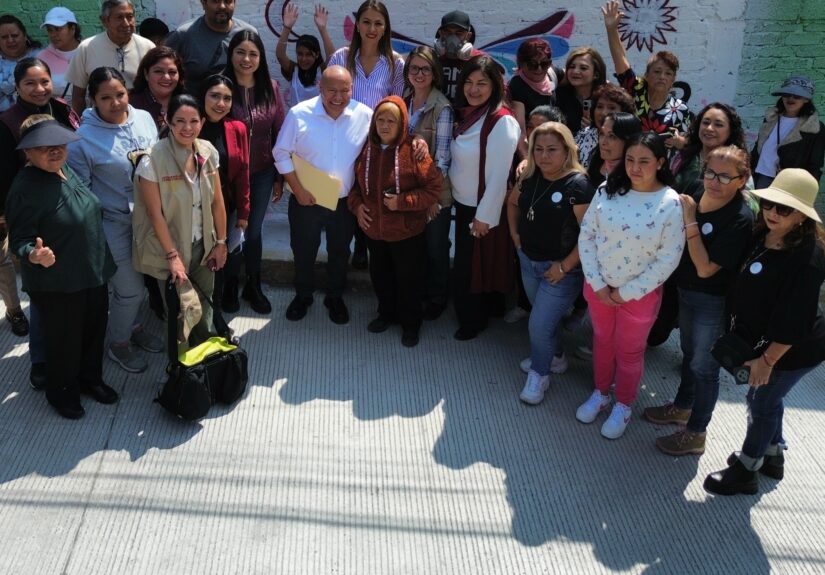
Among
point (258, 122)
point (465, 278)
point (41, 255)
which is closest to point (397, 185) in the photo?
point (465, 278)

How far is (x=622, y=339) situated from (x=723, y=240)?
772mm

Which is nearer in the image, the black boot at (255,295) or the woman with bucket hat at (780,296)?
the woman with bucket hat at (780,296)

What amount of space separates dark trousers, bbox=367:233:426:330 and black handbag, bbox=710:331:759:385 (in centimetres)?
194

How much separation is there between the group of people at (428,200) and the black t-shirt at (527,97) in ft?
0.05

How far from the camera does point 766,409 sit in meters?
3.37

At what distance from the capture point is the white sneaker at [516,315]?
5.07 metres

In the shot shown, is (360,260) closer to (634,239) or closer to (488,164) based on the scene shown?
(488,164)

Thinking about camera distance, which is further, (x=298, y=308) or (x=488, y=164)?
(x=298, y=308)

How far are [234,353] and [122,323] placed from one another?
0.78m

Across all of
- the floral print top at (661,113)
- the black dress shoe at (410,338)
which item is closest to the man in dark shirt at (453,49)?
the floral print top at (661,113)

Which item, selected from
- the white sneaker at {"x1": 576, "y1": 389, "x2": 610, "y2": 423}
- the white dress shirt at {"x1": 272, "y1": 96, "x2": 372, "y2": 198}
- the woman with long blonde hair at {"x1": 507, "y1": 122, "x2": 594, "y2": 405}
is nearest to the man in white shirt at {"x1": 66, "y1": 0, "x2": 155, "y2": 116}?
the white dress shirt at {"x1": 272, "y1": 96, "x2": 372, "y2": 198}

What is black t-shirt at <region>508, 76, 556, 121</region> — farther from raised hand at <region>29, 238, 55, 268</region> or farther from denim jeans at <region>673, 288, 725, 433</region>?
raised hand at <region>29, 238, 55, 268</region>

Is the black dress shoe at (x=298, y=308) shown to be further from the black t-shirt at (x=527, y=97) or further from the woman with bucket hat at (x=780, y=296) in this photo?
the woman with bucket hat at (x=780, y=296)

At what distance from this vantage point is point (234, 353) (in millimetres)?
4051
